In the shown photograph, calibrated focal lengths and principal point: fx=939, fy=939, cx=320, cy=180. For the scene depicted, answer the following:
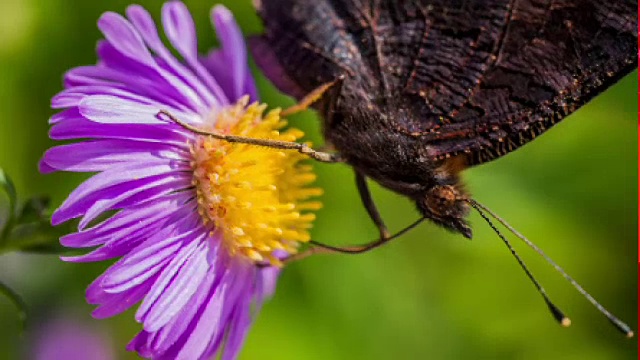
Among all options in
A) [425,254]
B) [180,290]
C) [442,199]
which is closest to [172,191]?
[180,290]

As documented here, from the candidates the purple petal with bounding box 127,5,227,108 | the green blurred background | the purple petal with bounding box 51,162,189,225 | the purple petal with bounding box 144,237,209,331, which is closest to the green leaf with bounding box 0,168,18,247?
the purple petal with bounding box 51,162,189,225

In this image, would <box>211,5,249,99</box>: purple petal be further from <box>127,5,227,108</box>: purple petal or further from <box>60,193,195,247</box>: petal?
<box>60,193,195,247</box>: petal

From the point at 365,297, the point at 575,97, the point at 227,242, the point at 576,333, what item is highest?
the point at 575,97

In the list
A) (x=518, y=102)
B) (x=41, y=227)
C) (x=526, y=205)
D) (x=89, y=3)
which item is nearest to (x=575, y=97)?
(x=518, y=102)

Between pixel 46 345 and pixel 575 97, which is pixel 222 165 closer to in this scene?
pixel 575 97

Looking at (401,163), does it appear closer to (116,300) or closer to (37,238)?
(116,300)

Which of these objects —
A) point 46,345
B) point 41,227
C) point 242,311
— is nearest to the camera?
point 41,227
